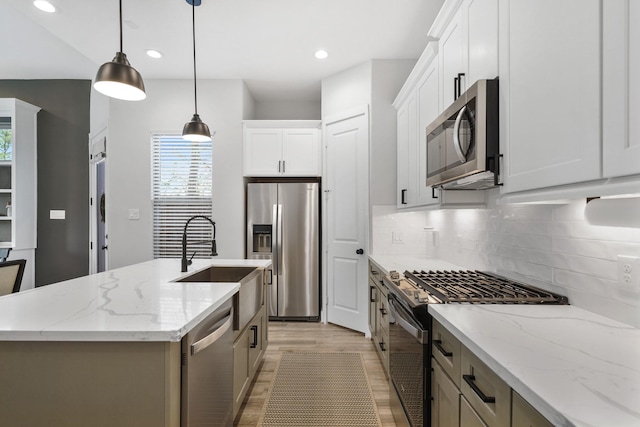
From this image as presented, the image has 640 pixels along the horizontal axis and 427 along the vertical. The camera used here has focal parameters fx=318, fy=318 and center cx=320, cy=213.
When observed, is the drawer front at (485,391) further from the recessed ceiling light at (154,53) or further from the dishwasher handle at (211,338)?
the recessed ceiling light at (154,53)

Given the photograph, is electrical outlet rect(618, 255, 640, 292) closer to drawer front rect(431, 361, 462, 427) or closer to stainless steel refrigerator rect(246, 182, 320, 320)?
drawer front rect(431, 361, 462, 427)

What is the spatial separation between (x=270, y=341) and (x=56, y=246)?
3.52 m

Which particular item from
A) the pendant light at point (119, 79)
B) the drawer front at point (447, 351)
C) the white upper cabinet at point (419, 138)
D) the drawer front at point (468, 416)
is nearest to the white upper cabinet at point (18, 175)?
the pendant light at point (119, 79)

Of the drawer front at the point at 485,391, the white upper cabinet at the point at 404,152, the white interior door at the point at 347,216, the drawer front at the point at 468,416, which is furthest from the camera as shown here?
the white interior door at the point at 347,216

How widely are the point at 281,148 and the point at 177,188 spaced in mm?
1372

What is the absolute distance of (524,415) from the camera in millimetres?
736

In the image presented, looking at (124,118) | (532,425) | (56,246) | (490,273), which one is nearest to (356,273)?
(490,273)

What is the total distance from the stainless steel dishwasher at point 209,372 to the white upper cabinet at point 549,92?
4.44ft

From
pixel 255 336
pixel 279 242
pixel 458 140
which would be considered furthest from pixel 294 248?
pixel 458 140

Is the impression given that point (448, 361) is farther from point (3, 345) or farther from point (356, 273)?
point (356, 273)

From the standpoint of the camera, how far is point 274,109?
485 centimetres

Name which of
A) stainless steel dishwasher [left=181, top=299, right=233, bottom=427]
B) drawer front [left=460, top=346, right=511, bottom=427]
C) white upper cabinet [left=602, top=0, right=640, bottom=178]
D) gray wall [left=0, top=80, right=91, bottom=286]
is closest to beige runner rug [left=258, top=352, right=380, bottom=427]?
stainless steel dishwasher [left=181, top=299, right=233, bottom=427]

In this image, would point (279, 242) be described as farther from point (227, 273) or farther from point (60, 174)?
point (60, 174)

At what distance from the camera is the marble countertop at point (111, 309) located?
1.04 m
